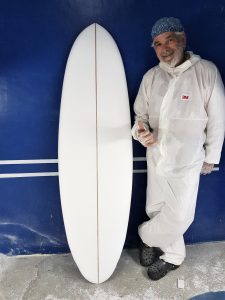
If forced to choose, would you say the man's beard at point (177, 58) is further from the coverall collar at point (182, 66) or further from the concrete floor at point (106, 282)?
the concrete floor at point (106, 282)

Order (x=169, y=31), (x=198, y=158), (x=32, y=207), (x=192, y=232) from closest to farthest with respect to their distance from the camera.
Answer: (x=169, y=31) → (x=198, y=158) → (x=32, y=207) → (x=192, y=232)

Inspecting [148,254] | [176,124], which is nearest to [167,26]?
[176,124]

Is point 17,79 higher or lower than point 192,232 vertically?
higher

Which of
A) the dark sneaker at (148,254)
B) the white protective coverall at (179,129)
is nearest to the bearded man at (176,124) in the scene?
the white protective coverall at (179,129)

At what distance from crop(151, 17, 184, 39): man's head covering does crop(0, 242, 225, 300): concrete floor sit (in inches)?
59.5

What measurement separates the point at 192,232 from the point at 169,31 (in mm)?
1443

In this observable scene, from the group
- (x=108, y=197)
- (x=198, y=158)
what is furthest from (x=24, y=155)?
(x=198, y=158)

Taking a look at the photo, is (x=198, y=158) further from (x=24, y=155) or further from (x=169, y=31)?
(x=24, y=155)

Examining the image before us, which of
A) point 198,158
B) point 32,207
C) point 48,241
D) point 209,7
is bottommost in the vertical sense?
point 48,241

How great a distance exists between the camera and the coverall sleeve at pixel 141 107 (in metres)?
1.96

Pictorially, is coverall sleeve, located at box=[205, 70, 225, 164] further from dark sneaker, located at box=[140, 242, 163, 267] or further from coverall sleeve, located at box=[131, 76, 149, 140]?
dark sneaker, located at box=[140, 242, 163, 267]

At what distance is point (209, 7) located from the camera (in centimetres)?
197

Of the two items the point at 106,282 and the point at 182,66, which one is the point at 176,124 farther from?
the point at 106,282

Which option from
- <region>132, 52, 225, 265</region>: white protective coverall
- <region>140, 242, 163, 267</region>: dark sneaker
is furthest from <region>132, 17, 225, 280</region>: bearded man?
<region>140, 242, 163, 267</region>: dark sneaker
